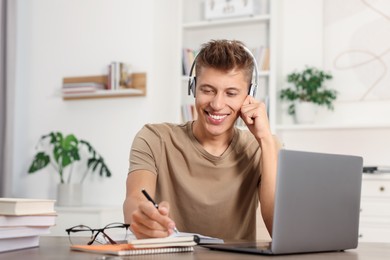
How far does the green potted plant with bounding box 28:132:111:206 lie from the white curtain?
0.20m

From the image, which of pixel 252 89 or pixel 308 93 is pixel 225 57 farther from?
pixel 308 93

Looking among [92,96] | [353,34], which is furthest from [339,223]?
[92,96]

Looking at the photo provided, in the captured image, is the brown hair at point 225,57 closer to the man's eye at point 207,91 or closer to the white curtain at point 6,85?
the man's eye at point 207,91

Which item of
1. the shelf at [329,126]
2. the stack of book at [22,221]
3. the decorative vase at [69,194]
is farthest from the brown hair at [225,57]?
the decorative vase at [69,194]

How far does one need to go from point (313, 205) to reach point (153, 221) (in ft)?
1.14

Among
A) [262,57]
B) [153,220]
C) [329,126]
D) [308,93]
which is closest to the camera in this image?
[153,220]

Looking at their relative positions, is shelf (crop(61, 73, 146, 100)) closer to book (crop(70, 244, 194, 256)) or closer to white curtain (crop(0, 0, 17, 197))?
white curtain (crop(0, 0, 17, 197))

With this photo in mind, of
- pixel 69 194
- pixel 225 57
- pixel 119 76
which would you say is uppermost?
pixel 119 76

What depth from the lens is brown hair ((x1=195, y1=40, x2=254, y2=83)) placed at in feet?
6.09

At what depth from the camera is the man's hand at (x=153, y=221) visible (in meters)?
1.25

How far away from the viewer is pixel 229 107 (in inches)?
73.7

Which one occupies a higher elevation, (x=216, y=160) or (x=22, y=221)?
(x=216, y=160)

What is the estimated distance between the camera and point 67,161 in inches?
156

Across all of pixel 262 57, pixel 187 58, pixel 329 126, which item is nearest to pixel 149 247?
pixel 329 126
